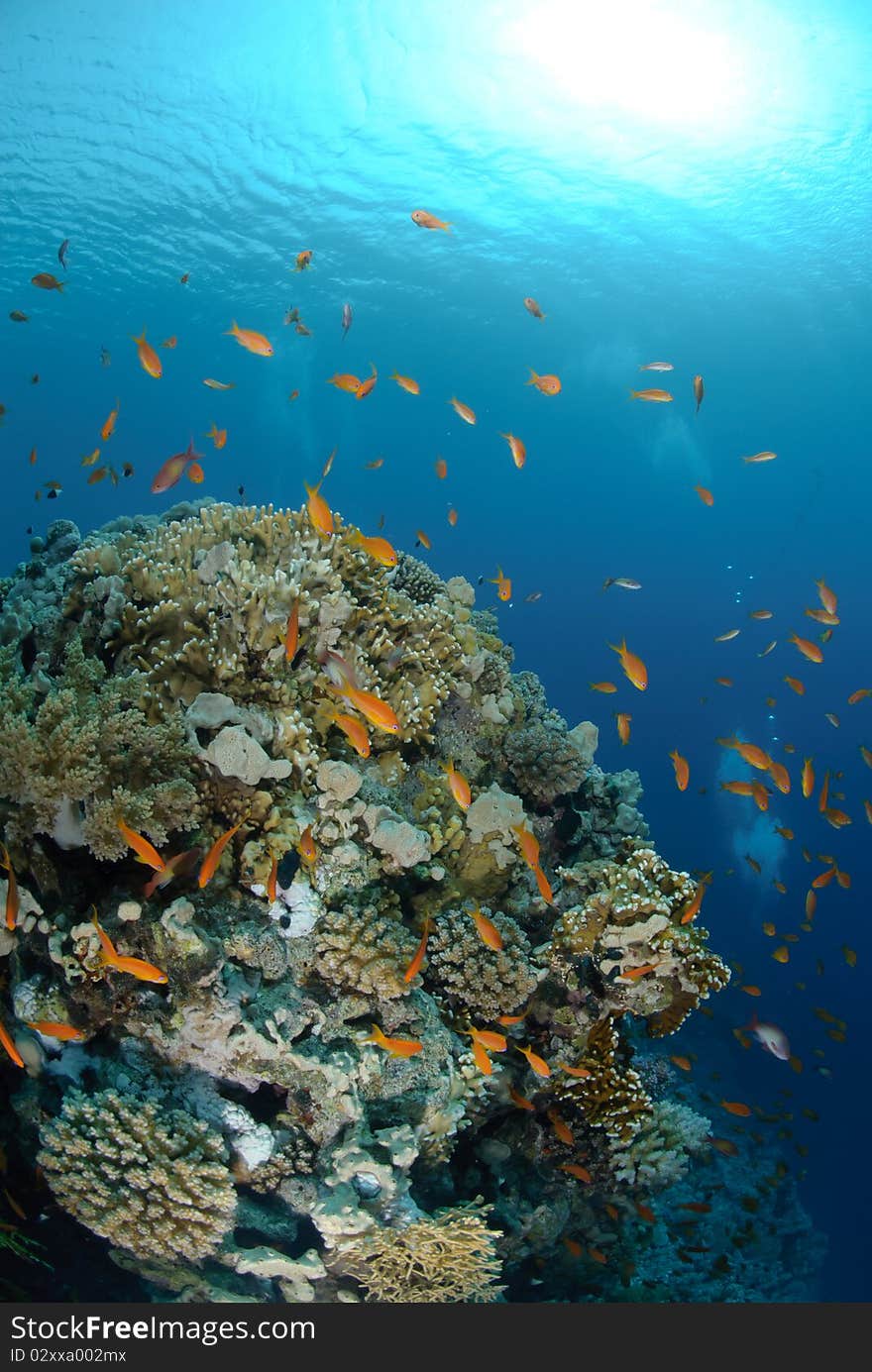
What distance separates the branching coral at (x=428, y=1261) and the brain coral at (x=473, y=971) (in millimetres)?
1380

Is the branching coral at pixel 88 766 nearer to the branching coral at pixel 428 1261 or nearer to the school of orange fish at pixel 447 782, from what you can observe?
the school of orange fish at pixel 447 782

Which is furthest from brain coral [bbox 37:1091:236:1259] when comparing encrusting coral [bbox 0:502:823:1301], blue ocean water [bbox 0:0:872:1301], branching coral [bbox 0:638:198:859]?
blue ocean water [bbox 0:0:872:1301]

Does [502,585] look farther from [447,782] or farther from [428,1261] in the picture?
[428,1261]

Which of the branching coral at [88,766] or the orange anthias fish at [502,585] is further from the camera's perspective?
the orange anthias fish at [502,585]

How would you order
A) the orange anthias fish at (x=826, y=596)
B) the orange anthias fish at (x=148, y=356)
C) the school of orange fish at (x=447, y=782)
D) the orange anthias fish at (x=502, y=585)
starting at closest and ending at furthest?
1. the school of orange fish at (x=447, y=782)
2. the orange anthias fish at (x=148, y=356)
3. the orange anthias fish at (x=826, y=596)
4. the orange anthias fish at (x=502, y=585)

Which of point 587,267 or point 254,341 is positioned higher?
point 587,267

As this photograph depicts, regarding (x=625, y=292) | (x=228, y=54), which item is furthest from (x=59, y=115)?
(x=625, y=292)

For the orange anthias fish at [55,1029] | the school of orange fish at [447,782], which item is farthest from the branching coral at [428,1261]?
the orange anthias fish at [55,1029]

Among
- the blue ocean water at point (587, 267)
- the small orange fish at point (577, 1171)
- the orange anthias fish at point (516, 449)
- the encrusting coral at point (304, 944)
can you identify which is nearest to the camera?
the encrusting coral at point (304, 944)

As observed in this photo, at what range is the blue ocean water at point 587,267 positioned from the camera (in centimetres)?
2506

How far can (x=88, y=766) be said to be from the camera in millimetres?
4348

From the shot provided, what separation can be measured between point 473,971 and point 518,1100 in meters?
1.17

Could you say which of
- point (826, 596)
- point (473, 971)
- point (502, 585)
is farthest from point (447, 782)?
point (826, 596)

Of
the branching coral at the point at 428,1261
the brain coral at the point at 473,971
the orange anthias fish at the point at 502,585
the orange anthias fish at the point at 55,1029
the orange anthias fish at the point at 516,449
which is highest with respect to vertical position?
the orange anthias fish at the point at 516,449
